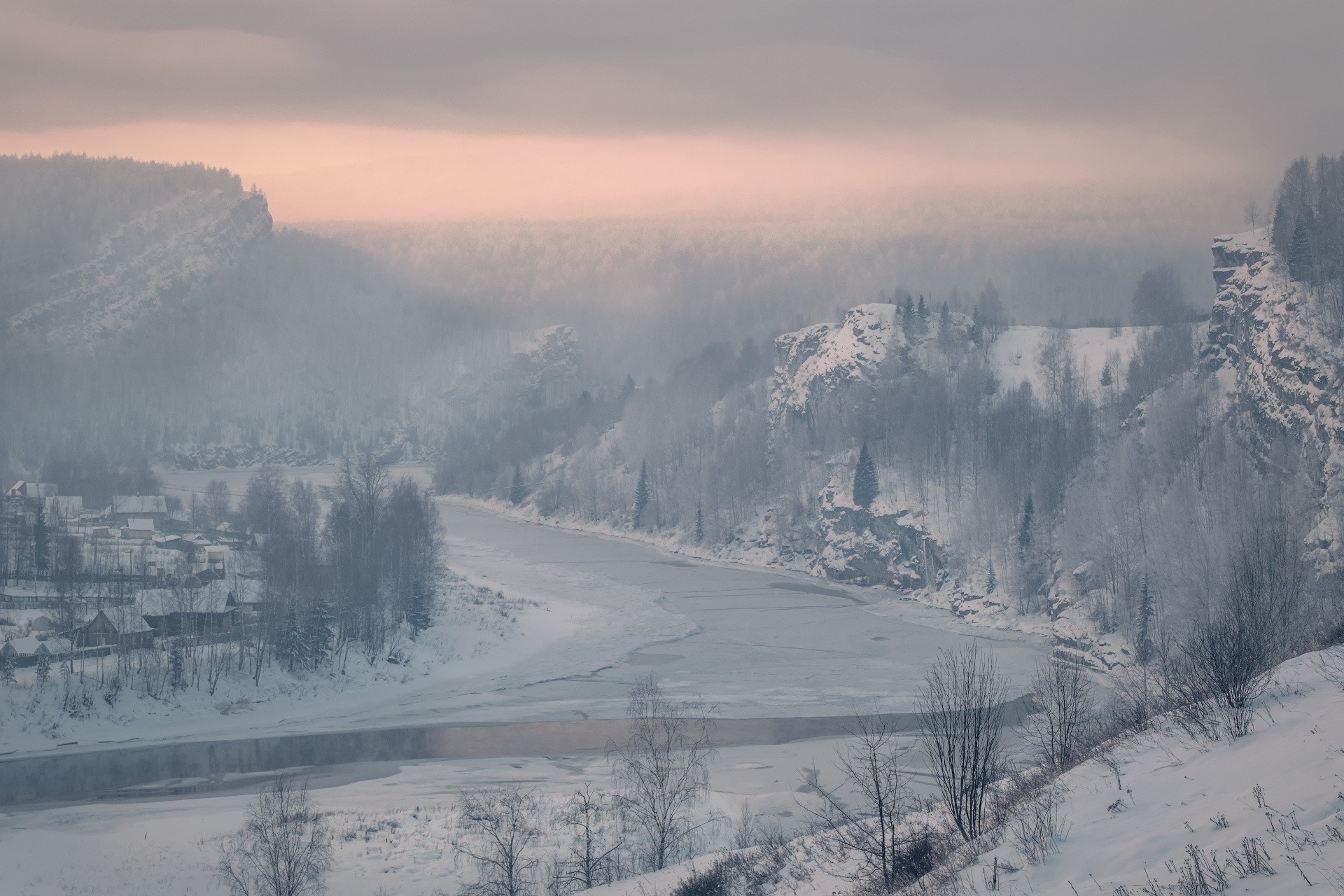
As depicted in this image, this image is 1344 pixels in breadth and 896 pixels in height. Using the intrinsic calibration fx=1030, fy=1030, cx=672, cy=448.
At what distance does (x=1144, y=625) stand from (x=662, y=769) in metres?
32.7

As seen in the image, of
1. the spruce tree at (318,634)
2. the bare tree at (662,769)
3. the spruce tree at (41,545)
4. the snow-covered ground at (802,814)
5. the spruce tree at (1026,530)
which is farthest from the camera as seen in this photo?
the spruce tree at (1026,530)

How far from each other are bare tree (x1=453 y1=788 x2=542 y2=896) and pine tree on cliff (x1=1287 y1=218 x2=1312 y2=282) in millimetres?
63494

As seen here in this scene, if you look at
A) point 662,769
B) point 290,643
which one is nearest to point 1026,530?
point 290,643

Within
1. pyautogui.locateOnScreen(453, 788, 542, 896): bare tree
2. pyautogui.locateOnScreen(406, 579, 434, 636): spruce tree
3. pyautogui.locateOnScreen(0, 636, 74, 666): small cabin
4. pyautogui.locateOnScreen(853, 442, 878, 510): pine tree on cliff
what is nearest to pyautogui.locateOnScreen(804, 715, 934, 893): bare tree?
pyautogui.locateOnScreen(453, 788, 542, 896): bare tree

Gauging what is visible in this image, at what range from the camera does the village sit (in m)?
43.4

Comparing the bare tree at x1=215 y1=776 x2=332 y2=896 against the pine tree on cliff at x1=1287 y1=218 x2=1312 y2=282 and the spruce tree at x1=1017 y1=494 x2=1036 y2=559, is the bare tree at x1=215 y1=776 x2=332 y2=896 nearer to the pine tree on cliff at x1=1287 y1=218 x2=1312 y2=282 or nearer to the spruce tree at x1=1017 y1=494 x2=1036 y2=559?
the spruce tree at x1=1017 y1=494 x2=1036 y2=559

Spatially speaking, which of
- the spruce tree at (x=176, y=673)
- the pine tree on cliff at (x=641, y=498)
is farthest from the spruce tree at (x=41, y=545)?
the pine tree on cliff at (x=641, y=498)

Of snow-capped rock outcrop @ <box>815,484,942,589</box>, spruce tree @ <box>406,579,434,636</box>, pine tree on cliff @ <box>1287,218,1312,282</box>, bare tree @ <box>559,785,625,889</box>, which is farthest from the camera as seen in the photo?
snow-capped rock outcrop @ <box>815,484,942,589</box>

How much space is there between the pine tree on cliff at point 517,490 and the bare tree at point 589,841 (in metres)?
108

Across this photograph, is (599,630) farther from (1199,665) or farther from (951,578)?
(1199,665)

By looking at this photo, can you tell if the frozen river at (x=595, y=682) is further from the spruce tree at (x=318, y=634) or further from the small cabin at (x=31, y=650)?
the small cabin at (x=31, y=650)

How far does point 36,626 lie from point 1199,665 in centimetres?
4626

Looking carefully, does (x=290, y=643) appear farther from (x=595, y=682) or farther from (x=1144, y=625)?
(x=1144, y=625)

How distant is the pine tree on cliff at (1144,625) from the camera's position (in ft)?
158
